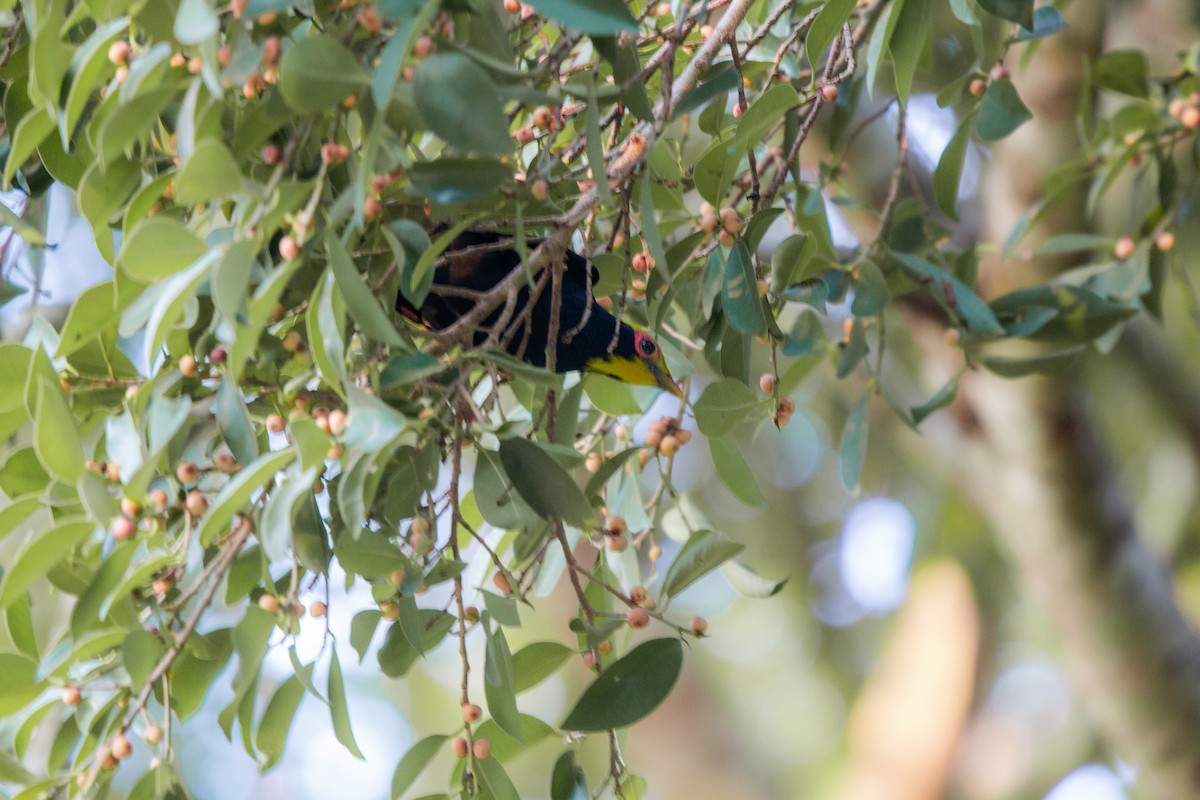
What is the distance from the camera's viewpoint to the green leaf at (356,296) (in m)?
0.99

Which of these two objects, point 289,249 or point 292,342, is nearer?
point 289,249

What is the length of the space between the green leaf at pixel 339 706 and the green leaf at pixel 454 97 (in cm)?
62

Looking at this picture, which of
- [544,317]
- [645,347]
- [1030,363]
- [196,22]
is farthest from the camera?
[645,347]

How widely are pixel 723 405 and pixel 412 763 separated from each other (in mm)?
584

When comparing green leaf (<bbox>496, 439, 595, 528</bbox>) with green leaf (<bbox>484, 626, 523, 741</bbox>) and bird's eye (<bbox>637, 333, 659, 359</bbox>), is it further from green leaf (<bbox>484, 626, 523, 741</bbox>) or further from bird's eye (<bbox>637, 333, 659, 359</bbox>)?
bird's eye (<bbox>637, 333, 659, 359</bbox>)

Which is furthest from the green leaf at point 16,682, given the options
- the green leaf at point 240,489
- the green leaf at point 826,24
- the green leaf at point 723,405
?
the green leaf at point 826,24

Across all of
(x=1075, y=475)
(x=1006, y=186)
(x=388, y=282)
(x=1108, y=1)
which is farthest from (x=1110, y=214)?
(x=388, y=282)

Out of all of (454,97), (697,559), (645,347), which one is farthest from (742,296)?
(645,347)

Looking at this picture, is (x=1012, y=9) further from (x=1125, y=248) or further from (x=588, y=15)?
(x=1125, y=248)

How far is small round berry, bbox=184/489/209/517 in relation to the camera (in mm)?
1156

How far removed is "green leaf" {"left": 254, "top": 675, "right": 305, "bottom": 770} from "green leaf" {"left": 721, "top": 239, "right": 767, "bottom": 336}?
0.67 m

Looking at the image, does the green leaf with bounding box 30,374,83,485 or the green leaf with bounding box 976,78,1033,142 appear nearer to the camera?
the green leaf with bounding box 30,374,83,485

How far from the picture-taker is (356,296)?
3.30 ft

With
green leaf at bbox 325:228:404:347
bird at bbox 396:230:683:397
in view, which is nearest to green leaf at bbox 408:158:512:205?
green leaf at bbox 325:228:404:347
